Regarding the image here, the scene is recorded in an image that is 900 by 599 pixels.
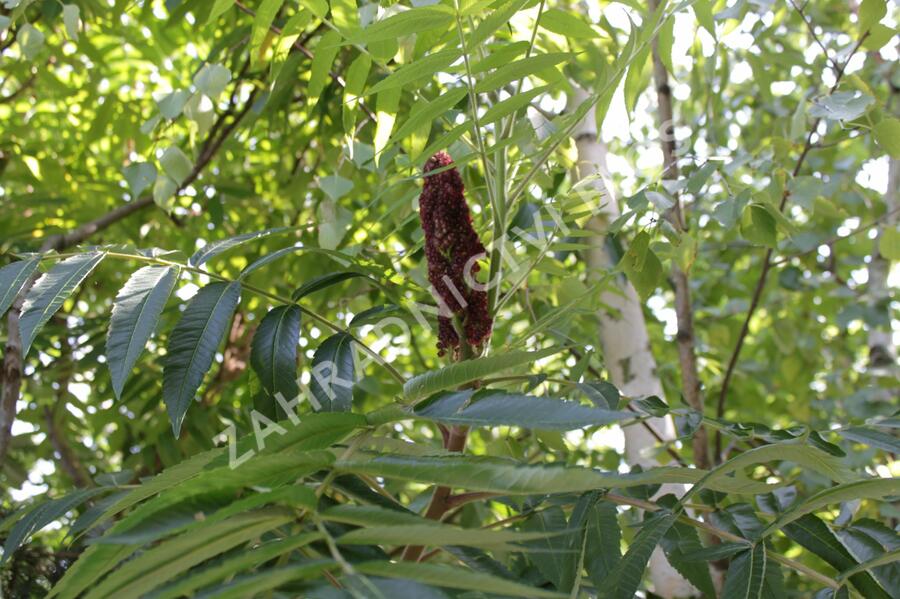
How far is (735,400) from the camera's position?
2930 millimetres

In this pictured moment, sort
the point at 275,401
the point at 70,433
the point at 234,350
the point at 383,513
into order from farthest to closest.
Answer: the point at 70,433
the point at 234,350
the point at 275,401
the point at 383,513

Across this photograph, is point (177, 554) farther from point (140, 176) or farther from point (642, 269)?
point (140, 176)

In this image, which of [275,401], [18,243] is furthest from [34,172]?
[275,401]

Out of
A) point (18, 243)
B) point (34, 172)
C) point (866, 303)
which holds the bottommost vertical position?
point (866, 303)

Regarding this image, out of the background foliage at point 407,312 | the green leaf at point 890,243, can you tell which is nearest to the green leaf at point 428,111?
the background foliage at point 407,312

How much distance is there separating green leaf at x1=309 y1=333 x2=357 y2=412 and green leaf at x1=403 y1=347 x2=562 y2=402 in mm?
89

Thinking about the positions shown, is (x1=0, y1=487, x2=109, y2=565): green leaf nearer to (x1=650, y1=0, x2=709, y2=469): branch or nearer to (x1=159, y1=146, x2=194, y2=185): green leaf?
(x1=159, y1=146, x2=194, y2=185): green leaf

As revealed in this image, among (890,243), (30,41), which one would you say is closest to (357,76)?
(30,41)

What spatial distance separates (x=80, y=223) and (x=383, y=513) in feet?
6.03

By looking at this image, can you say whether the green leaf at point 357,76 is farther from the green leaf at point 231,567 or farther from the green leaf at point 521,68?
the green leaf at point 231,567

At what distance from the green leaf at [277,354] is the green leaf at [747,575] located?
477mm

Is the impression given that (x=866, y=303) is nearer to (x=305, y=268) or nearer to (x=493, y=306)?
(x=305, y=268)

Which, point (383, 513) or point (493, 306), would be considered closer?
point (383, 513)

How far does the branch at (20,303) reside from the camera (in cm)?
128
